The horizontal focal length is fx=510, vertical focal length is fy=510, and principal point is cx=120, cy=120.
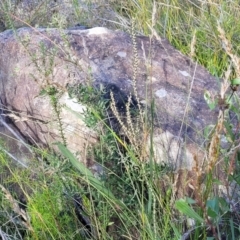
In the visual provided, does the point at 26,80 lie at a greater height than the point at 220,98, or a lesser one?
lesser

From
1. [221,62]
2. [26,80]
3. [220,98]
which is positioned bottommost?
[221,62]

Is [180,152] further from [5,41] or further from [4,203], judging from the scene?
[5,41]

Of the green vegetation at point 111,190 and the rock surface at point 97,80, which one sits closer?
the green vegetation at point 111,190

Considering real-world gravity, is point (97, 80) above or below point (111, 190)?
above

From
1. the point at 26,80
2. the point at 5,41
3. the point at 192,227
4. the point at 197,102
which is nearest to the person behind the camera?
the point at 192,227

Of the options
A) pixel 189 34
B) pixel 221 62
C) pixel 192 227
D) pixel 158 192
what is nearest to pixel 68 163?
pixel 158 192

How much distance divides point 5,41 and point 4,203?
0.83 metres

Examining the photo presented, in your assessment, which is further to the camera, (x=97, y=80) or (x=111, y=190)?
(x=97, y=80)

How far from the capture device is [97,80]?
2.02 metres

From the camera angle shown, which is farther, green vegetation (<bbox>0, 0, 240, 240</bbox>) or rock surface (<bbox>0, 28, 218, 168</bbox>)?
rock surface (<bbox>0, 28, 218, 168</bbox>)

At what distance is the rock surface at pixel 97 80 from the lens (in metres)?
1.86

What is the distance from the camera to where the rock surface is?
6.12 feet

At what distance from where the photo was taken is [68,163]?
173 centimetres

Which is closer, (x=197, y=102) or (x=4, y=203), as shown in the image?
(x=4, y=203)
